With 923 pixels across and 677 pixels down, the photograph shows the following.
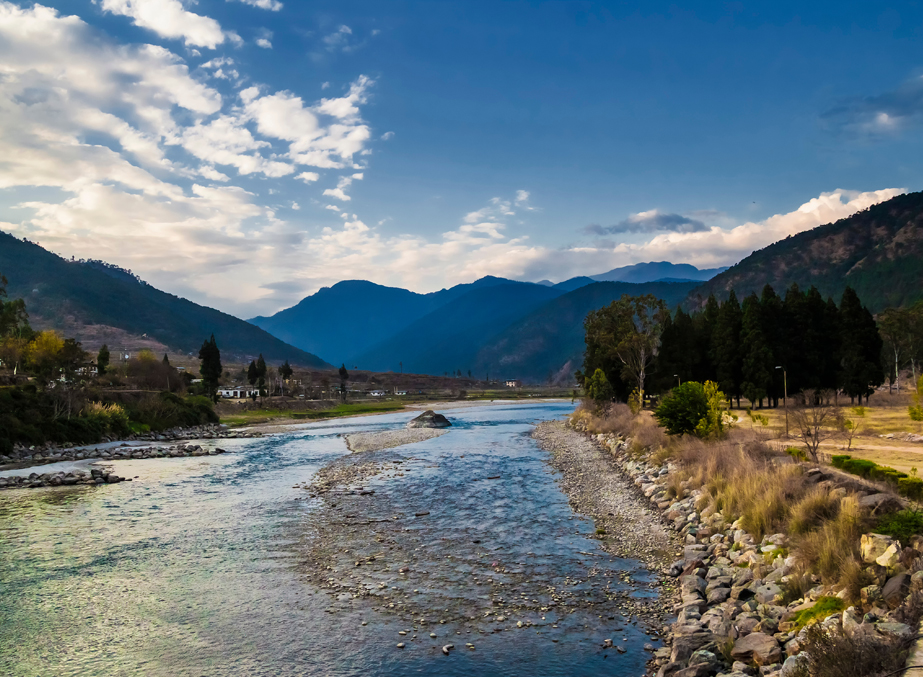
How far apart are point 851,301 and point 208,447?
6432 cm

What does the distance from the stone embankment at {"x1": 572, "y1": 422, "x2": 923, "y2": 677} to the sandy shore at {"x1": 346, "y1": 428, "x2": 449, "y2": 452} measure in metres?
37.3

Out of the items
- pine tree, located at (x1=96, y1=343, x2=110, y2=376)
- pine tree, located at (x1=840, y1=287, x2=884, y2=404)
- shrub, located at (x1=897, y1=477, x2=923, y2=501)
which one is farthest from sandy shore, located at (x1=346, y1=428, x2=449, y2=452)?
pine tree, located at (x1=96, y1=343, x2=110, y2=376)

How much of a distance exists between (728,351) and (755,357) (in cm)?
423

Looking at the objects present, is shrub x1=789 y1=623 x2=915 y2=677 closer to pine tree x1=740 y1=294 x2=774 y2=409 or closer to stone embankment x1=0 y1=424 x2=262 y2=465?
stone embankment x1=0 y1=424 x2=262 y2=465

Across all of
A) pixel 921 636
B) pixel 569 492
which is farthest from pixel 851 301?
pixel 921 636

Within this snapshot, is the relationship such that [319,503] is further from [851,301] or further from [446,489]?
[851,301]

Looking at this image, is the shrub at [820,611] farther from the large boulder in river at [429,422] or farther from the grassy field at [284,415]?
the grassy field at [284,415]

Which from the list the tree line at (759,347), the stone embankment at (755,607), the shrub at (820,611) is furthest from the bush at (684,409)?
the shrub at (820,611)

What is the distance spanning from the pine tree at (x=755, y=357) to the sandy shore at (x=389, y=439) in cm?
3129

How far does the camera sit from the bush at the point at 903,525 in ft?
33.6

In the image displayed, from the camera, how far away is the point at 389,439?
5769 centimetres

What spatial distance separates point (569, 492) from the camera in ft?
87.1

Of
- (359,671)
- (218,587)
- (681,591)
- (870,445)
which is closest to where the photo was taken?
(359,671)

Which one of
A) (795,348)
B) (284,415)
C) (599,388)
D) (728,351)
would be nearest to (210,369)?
(284,415)
